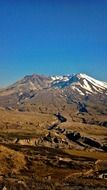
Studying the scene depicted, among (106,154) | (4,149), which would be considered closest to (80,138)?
(106,154)

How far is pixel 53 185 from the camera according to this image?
63.1m

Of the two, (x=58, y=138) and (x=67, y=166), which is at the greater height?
(x=58, y=138)

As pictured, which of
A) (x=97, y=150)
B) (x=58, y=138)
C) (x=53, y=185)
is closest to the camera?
(x=53, y=185)

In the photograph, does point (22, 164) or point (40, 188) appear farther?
point (22, 164)

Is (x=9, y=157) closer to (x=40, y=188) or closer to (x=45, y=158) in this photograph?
(x=45, y=158)

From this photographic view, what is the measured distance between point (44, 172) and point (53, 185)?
18540mm

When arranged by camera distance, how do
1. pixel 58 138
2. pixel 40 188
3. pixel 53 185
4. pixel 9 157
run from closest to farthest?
pixel 40 188, pixel 53 185, pixel 9 157, pixel 58 138

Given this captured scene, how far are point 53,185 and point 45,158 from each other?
3761 centimetres

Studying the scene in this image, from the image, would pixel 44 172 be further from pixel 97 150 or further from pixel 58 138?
pixel 58 138

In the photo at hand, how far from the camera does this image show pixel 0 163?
82000 mm

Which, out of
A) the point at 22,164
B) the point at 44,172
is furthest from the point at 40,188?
the point at 22,164

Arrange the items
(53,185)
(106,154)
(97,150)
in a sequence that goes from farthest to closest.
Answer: (97,150) → (106,154) → (53,185)

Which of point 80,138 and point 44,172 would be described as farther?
point 80,138

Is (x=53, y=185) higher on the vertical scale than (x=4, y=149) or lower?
lower
